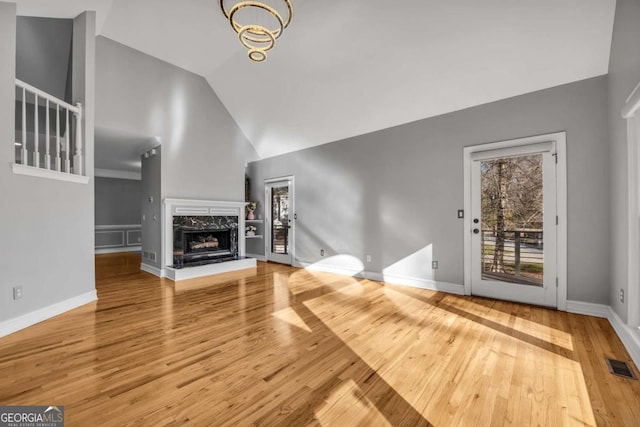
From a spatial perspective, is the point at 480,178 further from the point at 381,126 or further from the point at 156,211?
the point at 156,211

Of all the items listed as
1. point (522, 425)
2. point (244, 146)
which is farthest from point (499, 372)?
point (244, 146)

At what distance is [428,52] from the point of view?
3.40 meters

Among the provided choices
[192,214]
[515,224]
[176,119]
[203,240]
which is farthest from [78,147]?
[515,224]

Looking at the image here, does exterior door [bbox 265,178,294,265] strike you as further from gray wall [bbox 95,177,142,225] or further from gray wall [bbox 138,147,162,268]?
gray wall [bbox 95,177,142,225]

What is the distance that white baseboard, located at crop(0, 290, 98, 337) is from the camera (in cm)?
260

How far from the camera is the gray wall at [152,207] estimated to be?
5.12 meters

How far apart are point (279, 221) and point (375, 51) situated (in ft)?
13.7

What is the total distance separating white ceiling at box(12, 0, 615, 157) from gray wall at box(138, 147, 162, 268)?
6.52ft

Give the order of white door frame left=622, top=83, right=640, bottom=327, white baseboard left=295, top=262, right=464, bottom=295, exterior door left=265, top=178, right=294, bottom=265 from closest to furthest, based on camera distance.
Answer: white door frame left=622, top=83, right=640, bottom=327, white baseboard left=295, top=262, right=464, bottom=295, exterior door left=265, top=178, right=294, bottom=265

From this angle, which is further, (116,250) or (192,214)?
(116,250)

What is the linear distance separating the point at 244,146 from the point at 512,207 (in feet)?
17.6

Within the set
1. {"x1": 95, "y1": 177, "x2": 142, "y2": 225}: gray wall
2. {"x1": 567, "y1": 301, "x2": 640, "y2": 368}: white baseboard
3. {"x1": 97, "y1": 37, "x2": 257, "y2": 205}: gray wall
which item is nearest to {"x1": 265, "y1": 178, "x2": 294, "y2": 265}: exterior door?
{"x1": 97, "y1": 37, "x2": 257, "y2": 205}: gray wall

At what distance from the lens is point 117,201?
8367 mm

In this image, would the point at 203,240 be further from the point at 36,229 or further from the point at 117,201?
the point at 117,201
